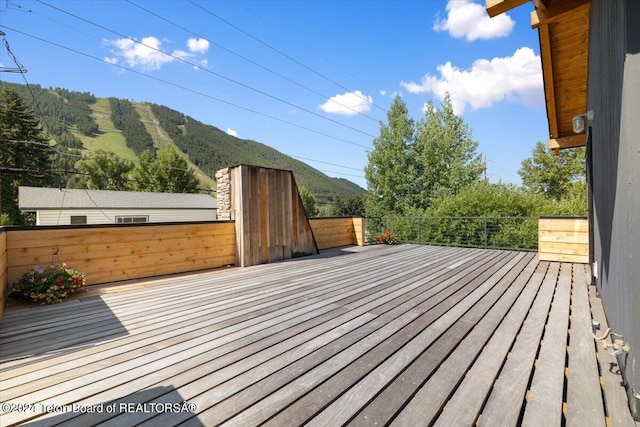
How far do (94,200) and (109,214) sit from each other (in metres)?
1.34

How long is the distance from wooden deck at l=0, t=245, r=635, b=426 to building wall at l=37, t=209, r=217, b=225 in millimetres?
16032

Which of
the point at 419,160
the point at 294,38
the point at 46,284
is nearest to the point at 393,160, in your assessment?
the point at 419,160

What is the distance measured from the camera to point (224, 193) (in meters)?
6.09

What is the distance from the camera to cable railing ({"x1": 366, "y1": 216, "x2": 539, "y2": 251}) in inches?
340

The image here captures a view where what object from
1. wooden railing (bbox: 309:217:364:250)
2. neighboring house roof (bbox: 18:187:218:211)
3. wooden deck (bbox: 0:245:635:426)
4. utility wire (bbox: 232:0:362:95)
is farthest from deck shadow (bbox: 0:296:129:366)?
neighboring house roof (bbox: 18:187:218:211)

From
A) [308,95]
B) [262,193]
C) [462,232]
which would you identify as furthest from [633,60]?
[308,95]

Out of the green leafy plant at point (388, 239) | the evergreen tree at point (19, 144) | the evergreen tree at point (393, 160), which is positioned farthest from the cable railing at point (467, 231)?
the evergreen tree at point (19, 144)

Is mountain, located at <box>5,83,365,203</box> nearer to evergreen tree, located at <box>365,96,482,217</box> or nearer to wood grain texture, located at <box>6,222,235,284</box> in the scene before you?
evergreen tree, located at <box>365,96,482,217</box>

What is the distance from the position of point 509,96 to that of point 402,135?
9.27 metres

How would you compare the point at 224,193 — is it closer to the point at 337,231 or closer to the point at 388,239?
the point at 337,231

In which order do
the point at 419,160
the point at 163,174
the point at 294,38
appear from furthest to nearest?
the point at 163,174
the point at 419,160
the point at 294,38

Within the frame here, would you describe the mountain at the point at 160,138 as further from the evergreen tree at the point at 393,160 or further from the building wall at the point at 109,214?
the building wall at the point at 109,214

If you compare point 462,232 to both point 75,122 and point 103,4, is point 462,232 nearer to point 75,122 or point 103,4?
point 103,4

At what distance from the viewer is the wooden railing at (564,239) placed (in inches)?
198
